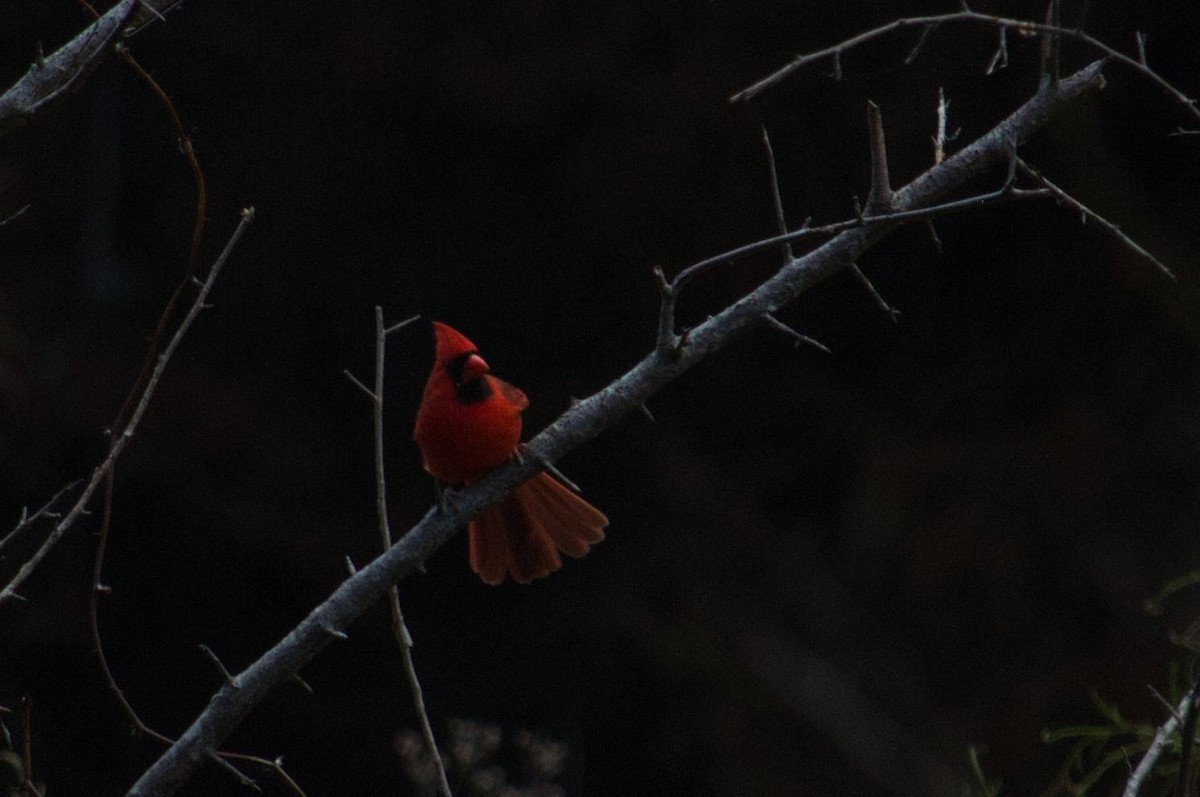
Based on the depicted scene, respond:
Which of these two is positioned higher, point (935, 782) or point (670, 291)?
point (670, 291)

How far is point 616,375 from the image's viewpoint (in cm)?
605

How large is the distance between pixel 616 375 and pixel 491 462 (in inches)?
Result: 116

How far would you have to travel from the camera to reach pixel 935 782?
5.87 metres

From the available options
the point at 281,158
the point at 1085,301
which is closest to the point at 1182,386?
the point at 1085,301

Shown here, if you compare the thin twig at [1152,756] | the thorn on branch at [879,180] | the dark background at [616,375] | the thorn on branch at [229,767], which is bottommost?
the dark background at [616,375]

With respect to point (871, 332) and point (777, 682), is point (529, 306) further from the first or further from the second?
point (777, 682)

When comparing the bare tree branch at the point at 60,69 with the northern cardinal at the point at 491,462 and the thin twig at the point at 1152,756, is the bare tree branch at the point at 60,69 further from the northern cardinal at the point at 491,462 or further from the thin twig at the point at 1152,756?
the thin twig at the point at 1152,756

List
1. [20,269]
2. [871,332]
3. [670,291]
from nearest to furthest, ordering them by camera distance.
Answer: [670,291]
[20,269]
[871,332]

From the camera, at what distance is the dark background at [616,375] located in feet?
18.5

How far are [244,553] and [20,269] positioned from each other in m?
1.48

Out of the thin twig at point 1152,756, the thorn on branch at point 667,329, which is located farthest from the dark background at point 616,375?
the thin twig at point 1152,756

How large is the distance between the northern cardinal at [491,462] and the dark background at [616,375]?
214 centimetres

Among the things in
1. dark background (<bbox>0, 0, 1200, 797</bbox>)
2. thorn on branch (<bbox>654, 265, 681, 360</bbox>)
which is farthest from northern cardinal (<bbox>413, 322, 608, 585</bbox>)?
dark background (<bbox>0, 0, 1200, 797</bbox>)

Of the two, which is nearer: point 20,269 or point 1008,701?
point 20,269
